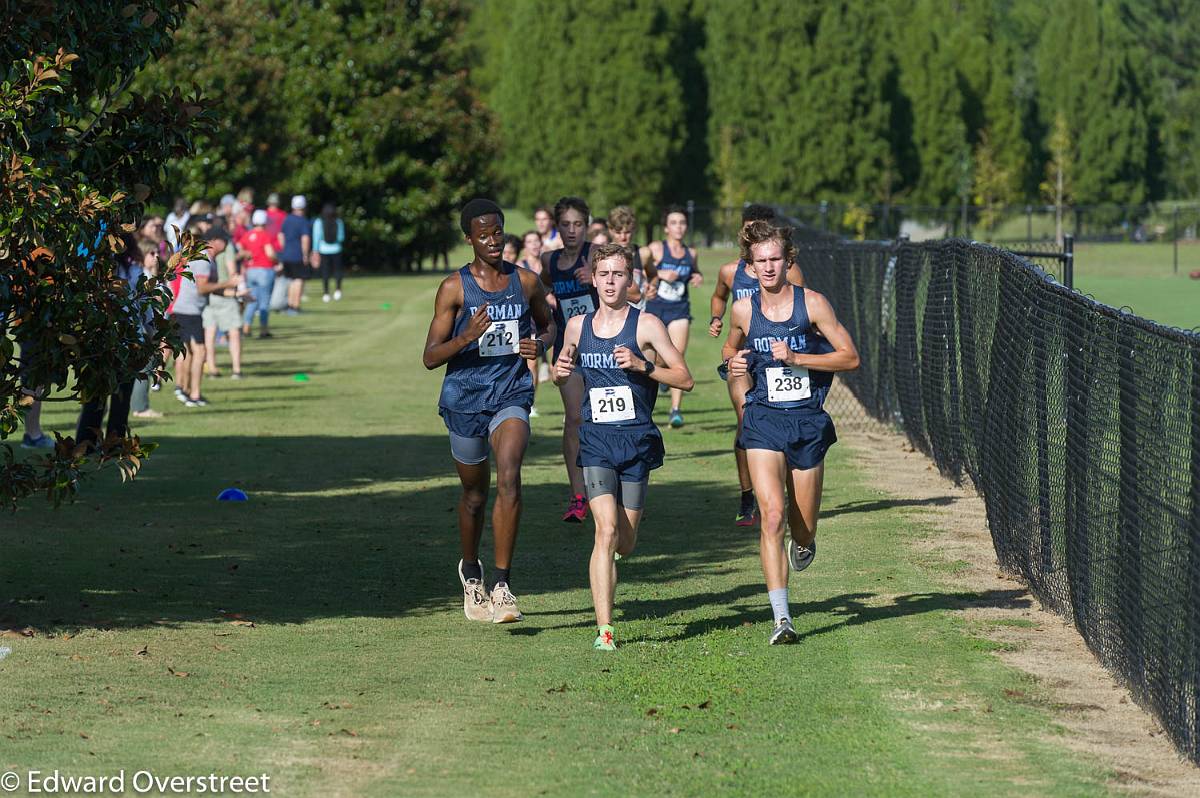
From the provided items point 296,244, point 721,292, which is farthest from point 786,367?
point 296,244

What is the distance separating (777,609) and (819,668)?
0.56 metres

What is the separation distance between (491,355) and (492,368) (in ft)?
0.23

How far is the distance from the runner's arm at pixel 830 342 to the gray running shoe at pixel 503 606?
1826mm

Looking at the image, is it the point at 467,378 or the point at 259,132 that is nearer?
the point at 467,378

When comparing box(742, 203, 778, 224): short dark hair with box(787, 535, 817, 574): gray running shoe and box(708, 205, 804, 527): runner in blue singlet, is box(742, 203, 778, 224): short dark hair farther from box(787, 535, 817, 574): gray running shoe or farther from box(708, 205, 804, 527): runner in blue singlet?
box(787, 535, 817, 574): gray running shoe

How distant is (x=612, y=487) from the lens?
30.3 feet

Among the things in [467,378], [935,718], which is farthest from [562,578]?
[935,718]

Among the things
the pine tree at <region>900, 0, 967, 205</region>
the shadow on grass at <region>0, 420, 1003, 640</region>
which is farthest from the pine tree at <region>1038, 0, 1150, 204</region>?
the shadow on grass at <region>0, 420, 1003, 640</region>

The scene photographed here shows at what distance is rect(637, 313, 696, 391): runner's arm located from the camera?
30.8 feet

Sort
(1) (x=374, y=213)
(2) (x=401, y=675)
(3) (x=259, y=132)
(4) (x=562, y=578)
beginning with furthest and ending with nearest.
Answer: (1) (x=374, y=213) → (3) (x=259, y=132) → (4) (x=562, y=578) → (2) (x=401, y=675)

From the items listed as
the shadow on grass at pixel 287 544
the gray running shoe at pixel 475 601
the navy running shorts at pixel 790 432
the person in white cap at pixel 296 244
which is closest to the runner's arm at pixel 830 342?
the navy running shorts at pixel 790 432

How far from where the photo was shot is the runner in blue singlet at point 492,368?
966 centimetres

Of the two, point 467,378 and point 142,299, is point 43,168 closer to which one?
point 142,299

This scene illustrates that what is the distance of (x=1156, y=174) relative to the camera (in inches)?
A: 3201
